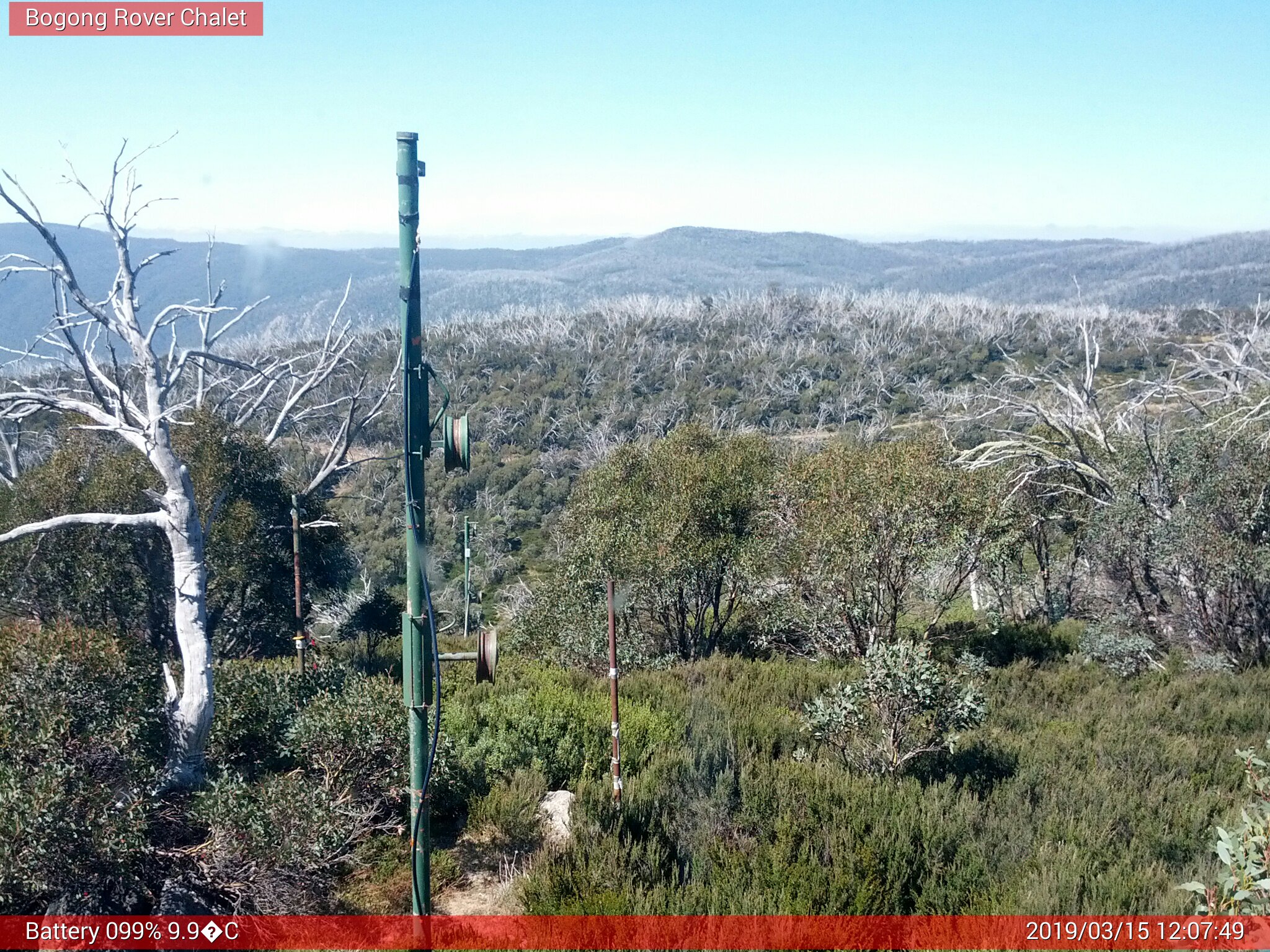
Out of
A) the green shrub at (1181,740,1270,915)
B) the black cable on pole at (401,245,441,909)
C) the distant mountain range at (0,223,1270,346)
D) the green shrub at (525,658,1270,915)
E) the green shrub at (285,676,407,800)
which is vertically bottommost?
the green shrub at (525,658,1270,915)

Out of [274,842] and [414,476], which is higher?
[414,476]

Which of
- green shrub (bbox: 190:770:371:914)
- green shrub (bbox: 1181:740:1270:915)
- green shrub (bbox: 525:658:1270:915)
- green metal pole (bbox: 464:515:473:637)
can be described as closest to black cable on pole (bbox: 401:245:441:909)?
green shrub (bbox: 525:658:1270:915)

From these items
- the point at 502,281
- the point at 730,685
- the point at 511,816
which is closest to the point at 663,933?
the point at 511,816

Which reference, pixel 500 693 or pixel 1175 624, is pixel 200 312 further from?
pixel 1175 624

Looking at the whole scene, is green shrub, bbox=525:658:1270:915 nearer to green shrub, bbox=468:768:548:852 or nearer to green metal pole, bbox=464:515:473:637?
green shrub, bbox=468:768:548:852

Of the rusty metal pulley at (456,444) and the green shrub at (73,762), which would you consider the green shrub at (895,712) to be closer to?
the rusty metal pulley at (456,444)

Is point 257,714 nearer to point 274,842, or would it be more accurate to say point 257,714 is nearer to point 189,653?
point 189,653
